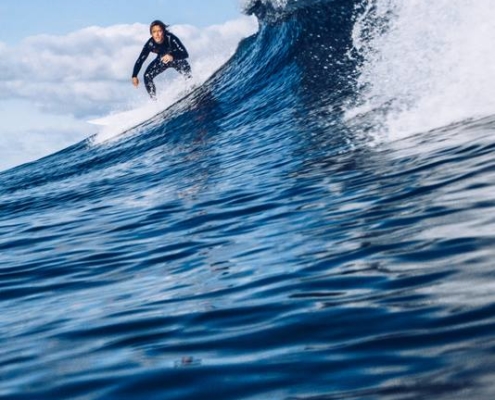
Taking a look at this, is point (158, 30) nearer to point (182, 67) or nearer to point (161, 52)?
point (161, 52)

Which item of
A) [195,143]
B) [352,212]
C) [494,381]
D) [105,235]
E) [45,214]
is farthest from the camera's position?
[195,143]

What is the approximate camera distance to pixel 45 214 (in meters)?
9.22

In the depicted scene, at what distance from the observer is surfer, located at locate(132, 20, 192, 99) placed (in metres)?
14.5

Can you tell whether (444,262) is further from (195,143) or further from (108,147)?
(108,147)

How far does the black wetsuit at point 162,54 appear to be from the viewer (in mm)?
14594

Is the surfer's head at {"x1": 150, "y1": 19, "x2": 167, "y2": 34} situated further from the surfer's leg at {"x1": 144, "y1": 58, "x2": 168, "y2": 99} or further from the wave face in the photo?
the wave face

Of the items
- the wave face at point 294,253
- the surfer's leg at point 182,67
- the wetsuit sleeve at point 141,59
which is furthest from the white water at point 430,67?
the wetsuit sleeve at point 141,59

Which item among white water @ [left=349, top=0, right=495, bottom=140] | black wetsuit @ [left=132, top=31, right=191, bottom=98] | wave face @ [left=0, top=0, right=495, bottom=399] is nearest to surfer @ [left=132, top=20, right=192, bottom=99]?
black wetsuit @ [left=132, top=31, right=191, bottom=98]

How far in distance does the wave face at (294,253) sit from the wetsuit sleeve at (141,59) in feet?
10.5

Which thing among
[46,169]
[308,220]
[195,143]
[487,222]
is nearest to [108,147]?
[46,169]

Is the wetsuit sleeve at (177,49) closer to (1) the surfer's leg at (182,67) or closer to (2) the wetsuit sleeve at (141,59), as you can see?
(1) the surfer's leg at (182,67)

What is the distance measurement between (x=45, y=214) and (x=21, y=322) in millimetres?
4869

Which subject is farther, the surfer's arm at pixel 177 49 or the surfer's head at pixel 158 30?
the surfer's arm at pixel 177 49

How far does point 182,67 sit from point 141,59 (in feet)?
3.08
